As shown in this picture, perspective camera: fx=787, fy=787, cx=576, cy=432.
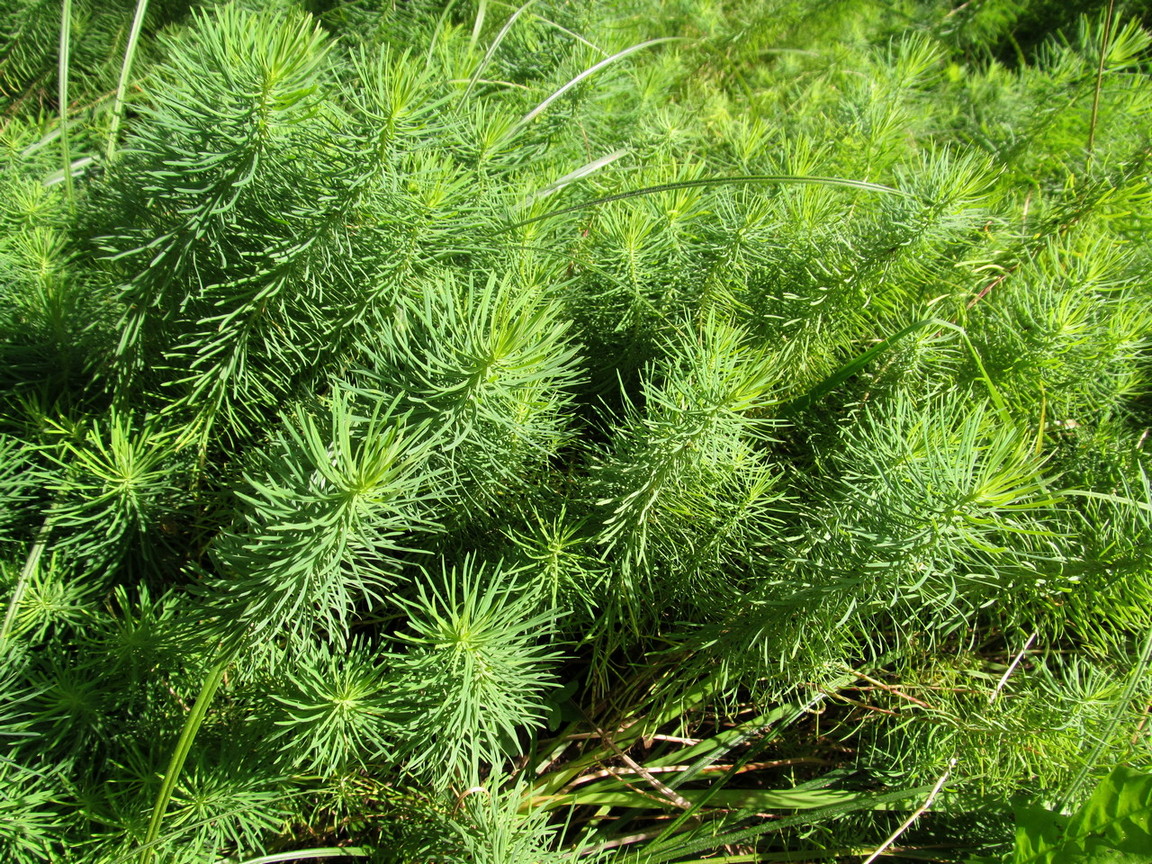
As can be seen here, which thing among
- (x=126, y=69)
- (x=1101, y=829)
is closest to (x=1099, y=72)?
(x=1101, y=829)

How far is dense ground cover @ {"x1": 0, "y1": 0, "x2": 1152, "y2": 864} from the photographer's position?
69cm

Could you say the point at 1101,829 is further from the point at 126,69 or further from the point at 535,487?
the point at 126,69

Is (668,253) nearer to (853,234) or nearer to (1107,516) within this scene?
(853,234)

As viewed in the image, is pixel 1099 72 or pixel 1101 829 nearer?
pixel 1101 829

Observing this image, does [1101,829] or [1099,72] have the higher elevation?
[1099,72]

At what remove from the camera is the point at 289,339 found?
0.82 m

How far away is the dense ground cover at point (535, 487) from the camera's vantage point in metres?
0.69

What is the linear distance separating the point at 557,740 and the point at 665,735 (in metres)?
0.13

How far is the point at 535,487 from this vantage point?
0.84 m

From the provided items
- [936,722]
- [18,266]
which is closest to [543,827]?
[936,722]

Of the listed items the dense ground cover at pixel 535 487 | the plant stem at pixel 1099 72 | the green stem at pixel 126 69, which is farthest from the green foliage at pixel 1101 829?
the green stem at pixel 126 69

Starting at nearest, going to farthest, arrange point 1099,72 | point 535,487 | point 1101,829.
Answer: point 1101,829 → point 535,487 → point 1099,72

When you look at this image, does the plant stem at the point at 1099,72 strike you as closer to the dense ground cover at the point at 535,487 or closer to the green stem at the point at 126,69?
the dense ground cover at the point at 535,487

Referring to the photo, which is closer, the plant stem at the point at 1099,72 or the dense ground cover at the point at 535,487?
the dense ground cover at the point at 535,487
